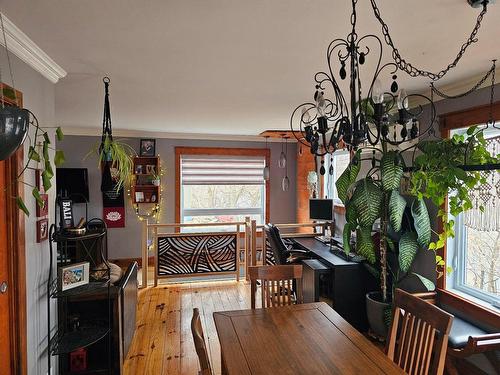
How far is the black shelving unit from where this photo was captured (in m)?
2.20

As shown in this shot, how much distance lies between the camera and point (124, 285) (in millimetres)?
2607

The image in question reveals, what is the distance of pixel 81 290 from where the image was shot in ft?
7.46

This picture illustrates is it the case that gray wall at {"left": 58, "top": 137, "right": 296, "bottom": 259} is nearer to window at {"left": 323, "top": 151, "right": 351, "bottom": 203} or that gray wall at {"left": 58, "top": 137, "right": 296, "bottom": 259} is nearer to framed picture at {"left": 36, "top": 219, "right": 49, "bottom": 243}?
window at {"left": 323, "top": 151, "right": 351, "bottom": 203}

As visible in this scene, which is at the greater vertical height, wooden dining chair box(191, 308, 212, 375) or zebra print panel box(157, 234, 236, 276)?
wooden dining chair box(191, 308, 212, 375)

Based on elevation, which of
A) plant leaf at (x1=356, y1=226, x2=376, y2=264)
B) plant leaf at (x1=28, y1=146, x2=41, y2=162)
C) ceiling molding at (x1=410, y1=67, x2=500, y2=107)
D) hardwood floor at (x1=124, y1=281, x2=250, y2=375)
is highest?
ceiling molding at (x1=410, y1=67, x2=500, y2=107)

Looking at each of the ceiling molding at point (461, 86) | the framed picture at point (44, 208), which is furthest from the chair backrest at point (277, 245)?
the framed picture at point (44, 208)

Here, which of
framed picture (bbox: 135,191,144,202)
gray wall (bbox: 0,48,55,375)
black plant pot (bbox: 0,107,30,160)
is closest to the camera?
black plant pot (bbox: 0,107,30,160)

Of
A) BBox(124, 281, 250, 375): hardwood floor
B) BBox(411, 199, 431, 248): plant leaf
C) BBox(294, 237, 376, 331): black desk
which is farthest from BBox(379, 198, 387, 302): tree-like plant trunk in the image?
BBox(124, 281, 250, 375): hardwood floor

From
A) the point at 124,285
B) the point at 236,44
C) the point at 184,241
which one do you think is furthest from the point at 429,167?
the point at 184,241

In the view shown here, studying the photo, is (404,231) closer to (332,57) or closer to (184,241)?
(332,57)

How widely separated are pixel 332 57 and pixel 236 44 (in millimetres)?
644

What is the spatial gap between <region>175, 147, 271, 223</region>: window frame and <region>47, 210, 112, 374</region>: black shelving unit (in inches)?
114

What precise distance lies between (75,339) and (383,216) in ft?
8.29

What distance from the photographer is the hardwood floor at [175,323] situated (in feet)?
8.96
